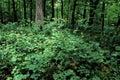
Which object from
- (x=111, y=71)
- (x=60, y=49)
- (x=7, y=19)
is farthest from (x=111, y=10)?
(x=7, y=19)

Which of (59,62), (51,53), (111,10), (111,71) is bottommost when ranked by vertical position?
(111,71)

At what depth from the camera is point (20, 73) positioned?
495cm

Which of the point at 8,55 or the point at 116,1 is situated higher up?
the point at 116,1

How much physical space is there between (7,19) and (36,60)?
21469mm

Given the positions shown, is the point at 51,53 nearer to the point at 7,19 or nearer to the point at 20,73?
the point at 20,73

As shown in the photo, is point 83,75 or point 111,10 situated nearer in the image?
point 83,75

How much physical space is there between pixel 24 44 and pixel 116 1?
28.2 ft

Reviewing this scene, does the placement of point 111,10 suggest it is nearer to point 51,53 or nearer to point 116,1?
point 116,1

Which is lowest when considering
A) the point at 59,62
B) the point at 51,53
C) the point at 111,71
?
the point at 111,71

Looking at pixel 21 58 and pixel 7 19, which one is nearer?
pixel 21 58

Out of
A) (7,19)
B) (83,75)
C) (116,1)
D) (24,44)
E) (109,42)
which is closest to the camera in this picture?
(83,75)

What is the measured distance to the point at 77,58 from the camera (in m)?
5.47

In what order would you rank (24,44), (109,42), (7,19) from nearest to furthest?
(24,44), (109,42), (7,19)

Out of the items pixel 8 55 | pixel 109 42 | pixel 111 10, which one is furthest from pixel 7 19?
pixel 8 55
